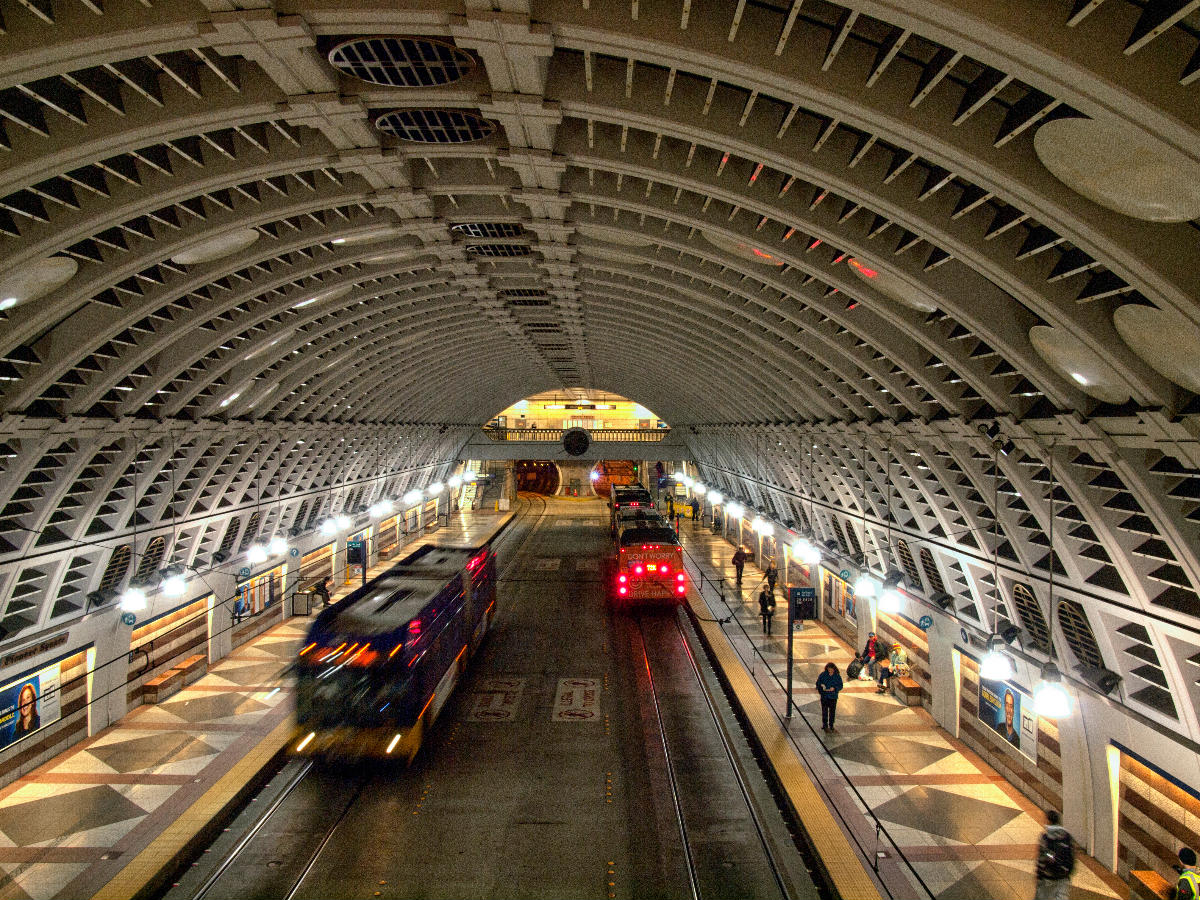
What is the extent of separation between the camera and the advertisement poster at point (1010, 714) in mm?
13906

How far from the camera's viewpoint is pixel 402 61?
837cm

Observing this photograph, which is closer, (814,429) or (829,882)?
(829,882)

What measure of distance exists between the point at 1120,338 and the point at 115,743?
20955mm

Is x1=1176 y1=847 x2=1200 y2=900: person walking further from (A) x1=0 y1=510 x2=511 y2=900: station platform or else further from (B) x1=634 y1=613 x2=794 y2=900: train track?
(A) x1=0 y1=510 x2=511 y2=900: station platform

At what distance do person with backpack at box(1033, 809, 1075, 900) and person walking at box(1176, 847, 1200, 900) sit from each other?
93 millimetres

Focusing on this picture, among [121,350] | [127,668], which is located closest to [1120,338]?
[121,350]

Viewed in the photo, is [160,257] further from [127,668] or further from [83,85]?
[127,668]

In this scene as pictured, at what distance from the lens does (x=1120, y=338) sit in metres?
7.92

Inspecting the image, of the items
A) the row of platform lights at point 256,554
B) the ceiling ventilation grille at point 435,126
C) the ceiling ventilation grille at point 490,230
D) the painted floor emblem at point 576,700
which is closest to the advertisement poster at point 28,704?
the row of platform lights at point 256,554

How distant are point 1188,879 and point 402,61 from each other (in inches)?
550

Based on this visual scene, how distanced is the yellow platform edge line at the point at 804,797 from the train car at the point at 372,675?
7548 mm

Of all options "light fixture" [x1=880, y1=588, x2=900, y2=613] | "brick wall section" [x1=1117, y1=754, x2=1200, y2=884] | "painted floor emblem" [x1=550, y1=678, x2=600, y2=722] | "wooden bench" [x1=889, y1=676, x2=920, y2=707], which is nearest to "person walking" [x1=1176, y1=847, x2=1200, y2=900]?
"brick wall section" [x1=1117, y1=754, x2=1200, y2=884]

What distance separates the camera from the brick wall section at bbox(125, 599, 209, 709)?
1897 cm

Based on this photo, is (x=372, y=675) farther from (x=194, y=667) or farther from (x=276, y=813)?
(x=194, y=667)
